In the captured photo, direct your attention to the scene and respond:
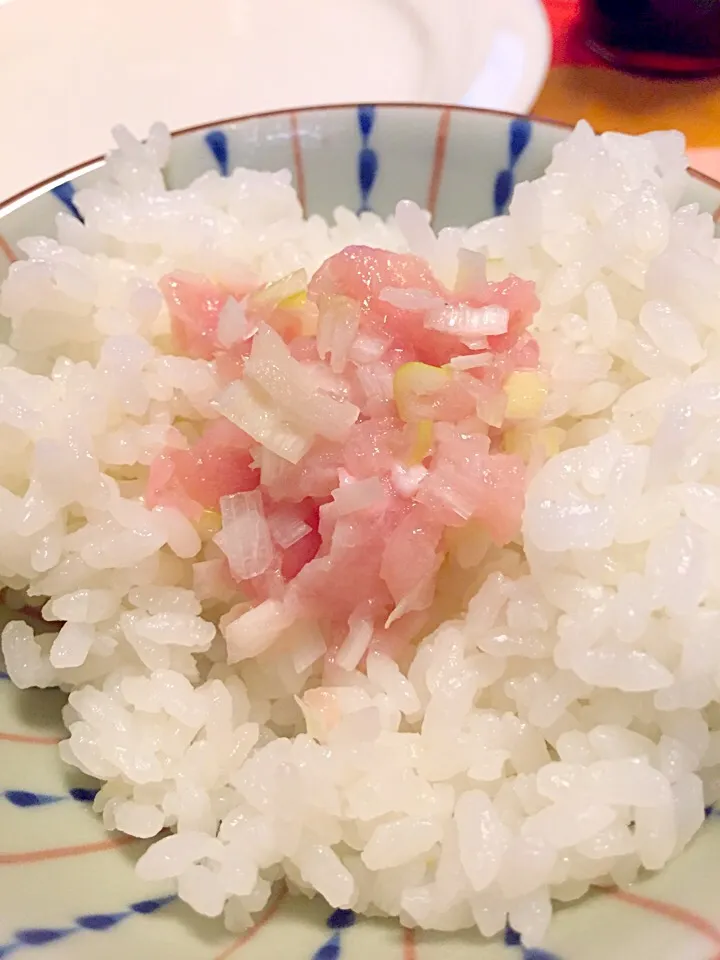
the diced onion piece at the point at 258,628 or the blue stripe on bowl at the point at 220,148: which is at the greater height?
the blue stripe on bowl at the point at 220,148

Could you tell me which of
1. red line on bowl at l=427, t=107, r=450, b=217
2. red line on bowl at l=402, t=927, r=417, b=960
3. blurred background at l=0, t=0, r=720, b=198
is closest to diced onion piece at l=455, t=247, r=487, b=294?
red line on bowl at l=427, t=107, r=450, b=217

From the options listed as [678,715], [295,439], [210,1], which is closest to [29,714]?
[295,439]

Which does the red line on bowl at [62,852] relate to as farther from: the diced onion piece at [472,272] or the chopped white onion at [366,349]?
the diced onion piece at [472,272]

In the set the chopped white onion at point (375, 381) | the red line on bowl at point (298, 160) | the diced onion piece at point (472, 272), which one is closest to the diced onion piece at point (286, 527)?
the chopped white onion at point (375, 381)

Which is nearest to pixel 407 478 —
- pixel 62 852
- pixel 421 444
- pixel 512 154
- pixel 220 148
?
pixel 421 444

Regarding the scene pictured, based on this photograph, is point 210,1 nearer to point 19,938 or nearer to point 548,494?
point 548,494

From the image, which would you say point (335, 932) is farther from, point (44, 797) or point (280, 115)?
point (280, 115)
